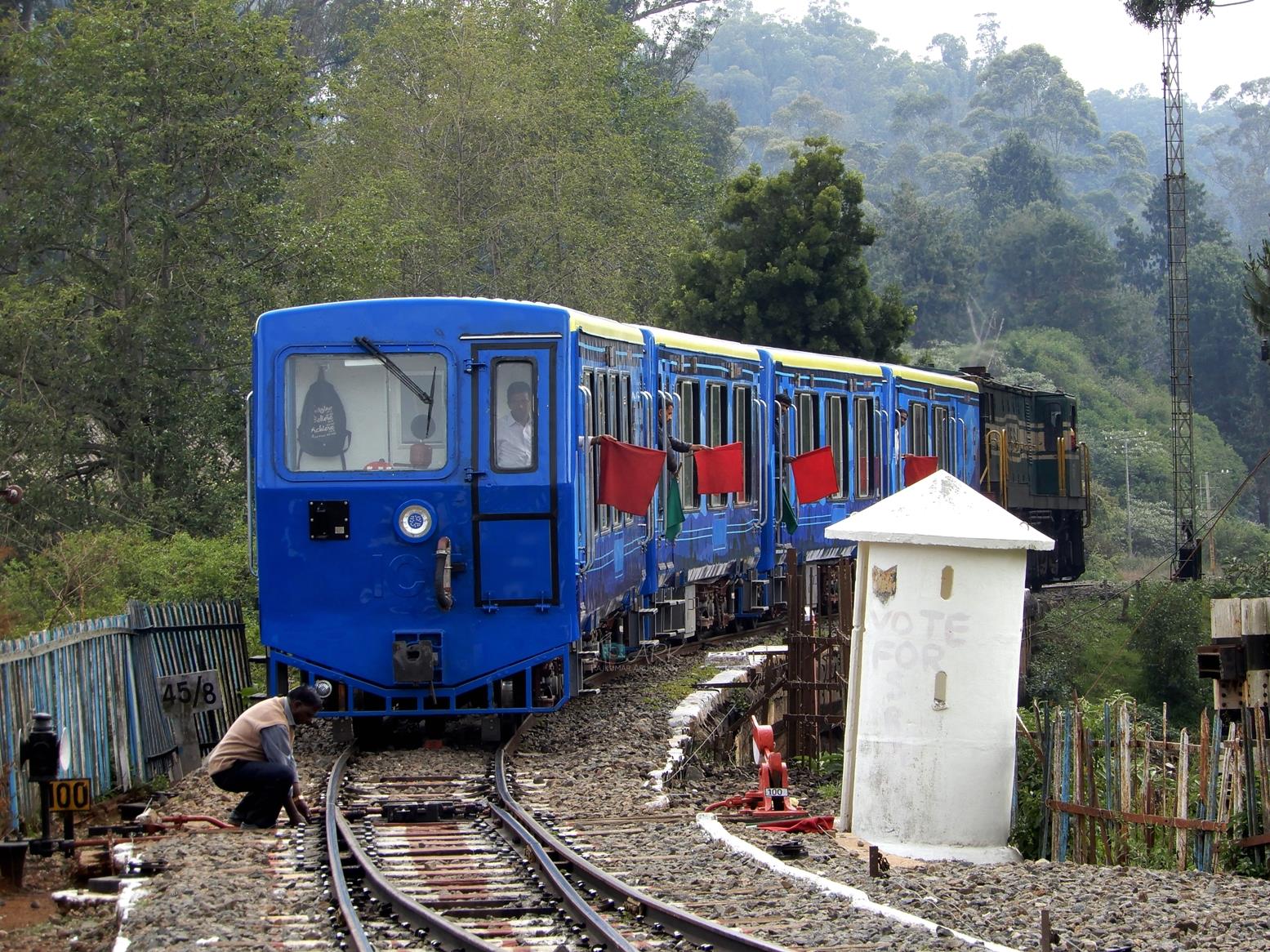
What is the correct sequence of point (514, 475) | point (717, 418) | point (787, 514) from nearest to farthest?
1. point (514, 475)
2. point (717, 418)
3. point (787, 514)

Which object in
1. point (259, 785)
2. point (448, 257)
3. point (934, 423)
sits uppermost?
point (448, 257)

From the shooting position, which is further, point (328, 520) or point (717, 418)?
point (717, 418)

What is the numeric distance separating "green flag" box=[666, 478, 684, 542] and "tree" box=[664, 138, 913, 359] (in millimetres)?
22062

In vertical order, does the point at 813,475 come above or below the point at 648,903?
above

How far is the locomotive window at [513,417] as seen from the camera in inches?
486

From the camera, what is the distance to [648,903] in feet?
25.2

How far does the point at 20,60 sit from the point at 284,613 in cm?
1796

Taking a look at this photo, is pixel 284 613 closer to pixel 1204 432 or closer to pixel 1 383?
pixel 1 383

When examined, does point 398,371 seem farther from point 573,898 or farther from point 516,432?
point 573,898

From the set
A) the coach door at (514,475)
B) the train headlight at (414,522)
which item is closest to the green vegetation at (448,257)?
the train headlight at (414,522)

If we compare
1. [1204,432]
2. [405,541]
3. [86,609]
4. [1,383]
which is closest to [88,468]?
[1,383]

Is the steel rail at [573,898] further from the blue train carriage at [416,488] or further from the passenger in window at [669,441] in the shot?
the passenger in window at [669,441]

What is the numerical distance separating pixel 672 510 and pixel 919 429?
33.2 ft

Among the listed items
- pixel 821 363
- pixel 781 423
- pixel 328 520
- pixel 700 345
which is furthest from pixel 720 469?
pixel 328 520
